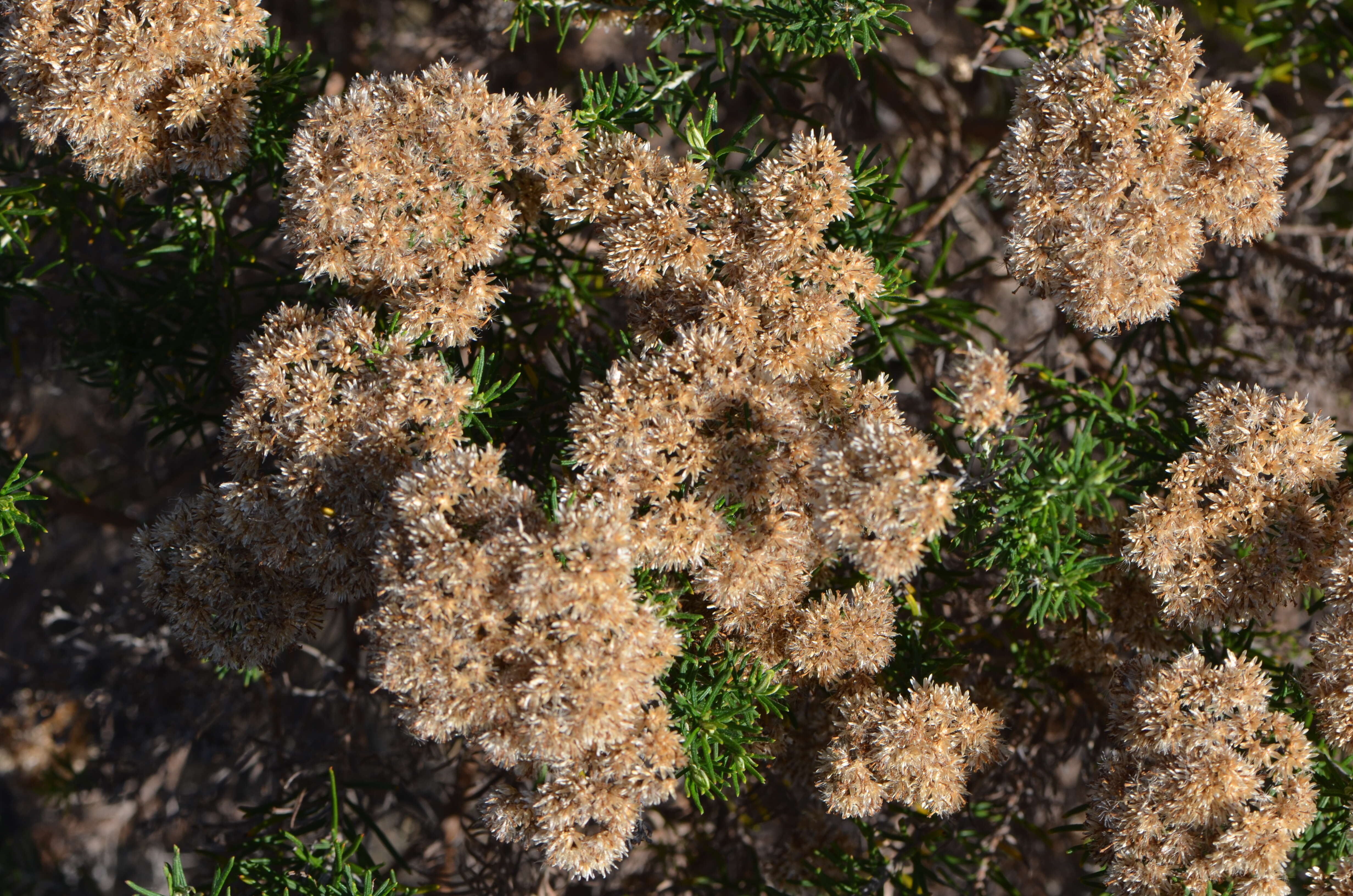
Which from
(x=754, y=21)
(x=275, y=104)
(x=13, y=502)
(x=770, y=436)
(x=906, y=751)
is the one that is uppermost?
(x=754, y=21)

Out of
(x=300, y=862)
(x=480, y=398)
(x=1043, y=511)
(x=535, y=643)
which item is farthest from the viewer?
(x=300, y=862)

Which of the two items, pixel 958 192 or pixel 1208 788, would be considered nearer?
pixel 1208 788

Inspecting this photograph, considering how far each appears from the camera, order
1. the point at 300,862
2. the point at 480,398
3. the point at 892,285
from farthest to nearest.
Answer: the point at 300,862 → the point at 892,285 → the point at 480,398

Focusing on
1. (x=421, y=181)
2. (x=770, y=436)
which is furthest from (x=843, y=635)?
(x=421, y=181)

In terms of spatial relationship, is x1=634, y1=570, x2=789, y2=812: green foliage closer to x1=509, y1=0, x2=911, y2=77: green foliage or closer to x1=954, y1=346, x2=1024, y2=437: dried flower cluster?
x1=954, y1=346, x2=1024, y2=437: dried flower cluster

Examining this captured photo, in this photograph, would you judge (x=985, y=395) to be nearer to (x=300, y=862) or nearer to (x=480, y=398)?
(x=480, y=398)

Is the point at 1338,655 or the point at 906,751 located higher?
the point at 1338,655

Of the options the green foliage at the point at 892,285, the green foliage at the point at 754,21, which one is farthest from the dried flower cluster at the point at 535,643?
the green foliage at the point at 754,21

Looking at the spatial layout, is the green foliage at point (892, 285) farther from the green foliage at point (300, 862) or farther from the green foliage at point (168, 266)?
the green foliage at point (300, 862)

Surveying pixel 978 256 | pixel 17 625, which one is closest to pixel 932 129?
pixel 978 256
